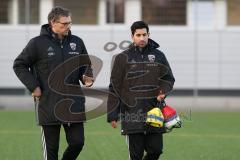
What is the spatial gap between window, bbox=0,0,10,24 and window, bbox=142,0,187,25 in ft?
15.7

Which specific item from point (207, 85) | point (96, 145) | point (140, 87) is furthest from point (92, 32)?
point (140, 87)

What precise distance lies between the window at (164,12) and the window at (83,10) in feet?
5.71

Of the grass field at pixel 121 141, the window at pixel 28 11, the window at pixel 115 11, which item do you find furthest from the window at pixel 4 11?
the grass field at pixel 121 141

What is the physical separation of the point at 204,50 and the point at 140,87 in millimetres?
18670

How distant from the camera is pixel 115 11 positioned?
28.2 metres

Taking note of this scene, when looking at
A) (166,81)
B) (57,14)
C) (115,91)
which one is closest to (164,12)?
(166,81)

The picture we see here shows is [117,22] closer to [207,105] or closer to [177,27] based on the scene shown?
[177,27]

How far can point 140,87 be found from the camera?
9.72 m

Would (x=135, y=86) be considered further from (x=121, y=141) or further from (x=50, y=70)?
(x=121, y=141)

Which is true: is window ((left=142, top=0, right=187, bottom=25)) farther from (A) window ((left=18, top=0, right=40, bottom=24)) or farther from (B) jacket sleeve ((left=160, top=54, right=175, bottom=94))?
(B) jacket sleeve ((left=160, top=54, right=175, bottom=94))

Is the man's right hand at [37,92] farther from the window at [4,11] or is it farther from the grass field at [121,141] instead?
the window at [4,11]

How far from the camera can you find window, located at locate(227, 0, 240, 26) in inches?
1119

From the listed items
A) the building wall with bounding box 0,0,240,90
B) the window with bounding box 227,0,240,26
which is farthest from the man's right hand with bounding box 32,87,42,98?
the window with bounding box 227,0,240,26

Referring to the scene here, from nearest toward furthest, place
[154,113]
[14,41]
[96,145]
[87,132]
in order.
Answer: [154,113]
[96,145]
[87,132]
[14,41]
